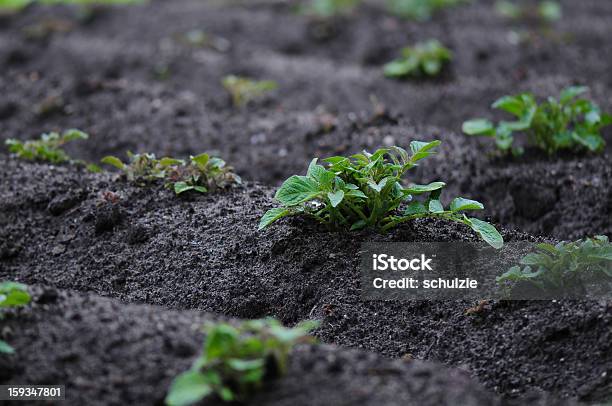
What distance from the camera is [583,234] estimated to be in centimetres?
404

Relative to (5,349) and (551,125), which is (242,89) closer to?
(551,125)

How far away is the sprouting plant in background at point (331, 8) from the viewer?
349 inches

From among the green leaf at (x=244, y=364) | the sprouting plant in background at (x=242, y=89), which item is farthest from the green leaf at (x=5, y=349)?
the sprouting plant in background at (x=242, y=89)

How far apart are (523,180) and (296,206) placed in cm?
170

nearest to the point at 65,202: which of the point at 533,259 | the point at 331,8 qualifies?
the point at 533,259

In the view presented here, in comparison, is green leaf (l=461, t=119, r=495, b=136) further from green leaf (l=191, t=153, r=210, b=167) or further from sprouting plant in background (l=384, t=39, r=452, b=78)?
sprouting plant in background (l=384, t=39, r=452, b=78)

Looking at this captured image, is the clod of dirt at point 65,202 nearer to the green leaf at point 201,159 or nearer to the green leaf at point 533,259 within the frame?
the green leaf at point 201,159

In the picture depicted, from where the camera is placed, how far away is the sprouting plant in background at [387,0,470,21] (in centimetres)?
870

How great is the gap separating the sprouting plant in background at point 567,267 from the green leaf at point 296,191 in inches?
30.4

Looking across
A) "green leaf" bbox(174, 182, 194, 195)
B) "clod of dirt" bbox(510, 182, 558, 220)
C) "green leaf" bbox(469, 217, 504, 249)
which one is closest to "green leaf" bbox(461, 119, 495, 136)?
"clod of dirt" bbox(510, 182, 558, 220)

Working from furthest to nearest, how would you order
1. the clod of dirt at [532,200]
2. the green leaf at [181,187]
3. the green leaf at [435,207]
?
the clod of dirt at [532,200]
the green leaf at [181,187]
the green leaf at [435,207]

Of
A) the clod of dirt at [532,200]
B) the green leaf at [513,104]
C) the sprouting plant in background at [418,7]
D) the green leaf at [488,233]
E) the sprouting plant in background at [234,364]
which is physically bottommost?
the sprouting plant in background at [418,7]

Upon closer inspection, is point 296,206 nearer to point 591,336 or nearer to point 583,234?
point 591,336

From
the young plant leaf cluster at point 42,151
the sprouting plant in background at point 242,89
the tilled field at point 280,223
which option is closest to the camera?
the tilled field at point 280,223
